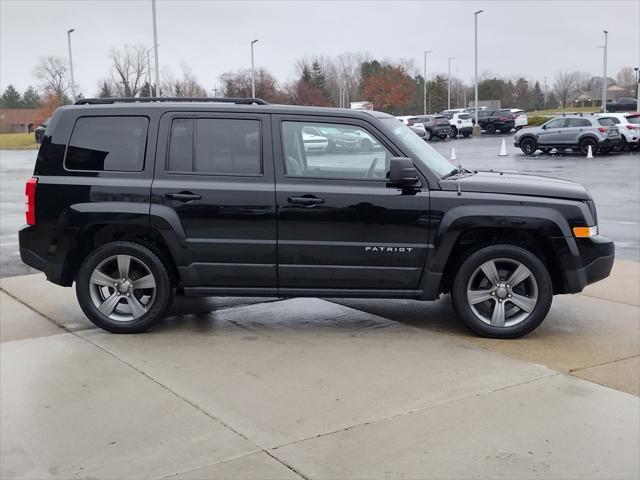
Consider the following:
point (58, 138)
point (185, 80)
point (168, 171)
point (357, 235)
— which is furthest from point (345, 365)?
point (185, 80)

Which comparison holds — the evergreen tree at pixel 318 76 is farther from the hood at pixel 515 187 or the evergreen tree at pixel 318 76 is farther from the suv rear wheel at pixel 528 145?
the hood at pixel 515 187

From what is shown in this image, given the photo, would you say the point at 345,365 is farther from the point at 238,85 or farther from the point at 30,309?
the point at 238,85

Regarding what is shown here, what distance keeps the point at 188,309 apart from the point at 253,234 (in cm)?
149

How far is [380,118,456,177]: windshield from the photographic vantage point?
233 inches

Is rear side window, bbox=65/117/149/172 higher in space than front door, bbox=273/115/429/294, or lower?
higher

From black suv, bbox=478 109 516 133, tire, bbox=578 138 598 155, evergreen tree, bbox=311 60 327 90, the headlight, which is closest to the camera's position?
the headlight

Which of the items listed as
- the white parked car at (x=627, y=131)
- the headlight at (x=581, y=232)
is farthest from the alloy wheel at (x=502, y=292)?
the white parked car at (x=627, y=131)

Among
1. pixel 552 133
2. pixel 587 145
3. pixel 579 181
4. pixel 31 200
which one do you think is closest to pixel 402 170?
pixel 31 200

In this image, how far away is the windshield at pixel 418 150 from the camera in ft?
19.4

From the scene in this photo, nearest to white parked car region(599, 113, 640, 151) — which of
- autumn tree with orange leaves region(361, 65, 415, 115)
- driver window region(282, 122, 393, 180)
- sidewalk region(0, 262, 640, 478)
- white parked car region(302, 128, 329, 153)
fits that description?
sidewalk region(0, 262, 640, 478)

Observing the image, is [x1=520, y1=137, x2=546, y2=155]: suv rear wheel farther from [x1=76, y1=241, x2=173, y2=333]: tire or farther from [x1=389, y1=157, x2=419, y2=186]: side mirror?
[x1=76, y1=241, x2=173, y2=333]: tire

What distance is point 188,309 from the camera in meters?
6.90

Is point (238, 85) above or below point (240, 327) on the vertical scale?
above

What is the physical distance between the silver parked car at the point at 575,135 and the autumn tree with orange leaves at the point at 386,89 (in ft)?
155
